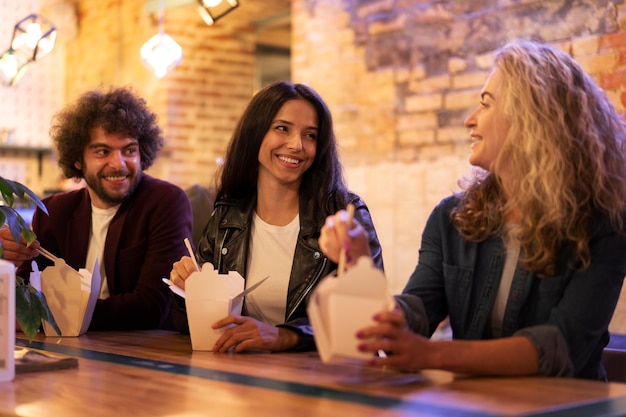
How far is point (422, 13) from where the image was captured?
4836 millimetres

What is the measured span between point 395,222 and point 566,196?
3.02 m

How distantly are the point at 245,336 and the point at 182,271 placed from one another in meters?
0.25

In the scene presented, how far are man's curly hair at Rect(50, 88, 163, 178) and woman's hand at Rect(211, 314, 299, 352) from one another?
1267mm

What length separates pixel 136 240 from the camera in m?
3.02

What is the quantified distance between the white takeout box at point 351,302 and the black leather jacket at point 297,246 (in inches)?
34.7

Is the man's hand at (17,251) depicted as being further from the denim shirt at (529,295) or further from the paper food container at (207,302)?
the denim shirt at (529,295)

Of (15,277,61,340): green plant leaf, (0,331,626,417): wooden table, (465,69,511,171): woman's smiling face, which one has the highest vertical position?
(465,69,511,171): woman's smiling face

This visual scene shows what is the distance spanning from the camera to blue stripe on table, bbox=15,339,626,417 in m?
1.41

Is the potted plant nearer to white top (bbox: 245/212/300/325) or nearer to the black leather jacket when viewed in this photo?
the black leather jacket

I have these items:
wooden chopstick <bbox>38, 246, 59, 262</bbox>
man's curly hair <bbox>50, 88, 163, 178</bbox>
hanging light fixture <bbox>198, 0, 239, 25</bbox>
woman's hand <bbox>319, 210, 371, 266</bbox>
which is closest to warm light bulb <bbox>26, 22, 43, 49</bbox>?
hanging light fixture <bbox>198, 0, 239, 25</bbox>

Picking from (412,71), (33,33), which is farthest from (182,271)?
(33,33)

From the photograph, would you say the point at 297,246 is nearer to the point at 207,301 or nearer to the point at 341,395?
the point at 207,301

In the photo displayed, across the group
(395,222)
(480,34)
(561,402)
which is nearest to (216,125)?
(395,222)

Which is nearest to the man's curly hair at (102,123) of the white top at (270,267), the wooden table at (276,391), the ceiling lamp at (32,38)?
the white top at (270,267)
